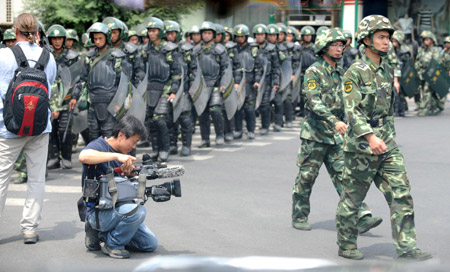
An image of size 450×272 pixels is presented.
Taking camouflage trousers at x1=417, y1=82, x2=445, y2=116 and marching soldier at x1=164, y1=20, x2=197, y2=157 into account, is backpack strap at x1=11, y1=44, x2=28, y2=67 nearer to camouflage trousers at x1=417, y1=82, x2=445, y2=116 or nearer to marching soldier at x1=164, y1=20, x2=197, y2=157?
marching soldier at x1=164, y1=20, x2=197, y2=157

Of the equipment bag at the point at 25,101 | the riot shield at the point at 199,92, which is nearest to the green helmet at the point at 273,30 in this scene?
the riot shield at the point at 199,92

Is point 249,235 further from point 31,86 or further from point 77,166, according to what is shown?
point 77,166

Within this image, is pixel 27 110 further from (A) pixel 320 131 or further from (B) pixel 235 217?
(A) pixel 320 131

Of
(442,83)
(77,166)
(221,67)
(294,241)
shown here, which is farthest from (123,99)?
(442,83)

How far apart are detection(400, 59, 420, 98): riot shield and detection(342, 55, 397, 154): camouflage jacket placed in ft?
42.4

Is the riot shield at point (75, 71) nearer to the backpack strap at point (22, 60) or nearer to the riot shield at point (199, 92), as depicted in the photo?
the riot shield at point (199, 92)

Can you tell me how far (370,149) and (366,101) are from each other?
342 millimetres

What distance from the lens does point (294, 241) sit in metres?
6.81

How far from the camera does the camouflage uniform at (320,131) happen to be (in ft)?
23.1

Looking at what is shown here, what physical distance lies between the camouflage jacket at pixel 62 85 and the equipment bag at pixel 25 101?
4034 millimetres

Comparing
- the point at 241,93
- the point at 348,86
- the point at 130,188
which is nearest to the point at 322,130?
the point at 348,86

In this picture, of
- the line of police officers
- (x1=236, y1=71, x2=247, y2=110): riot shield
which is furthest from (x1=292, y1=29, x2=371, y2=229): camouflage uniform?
(x1=236, y1=71, x2=247, y2=110): riot shield

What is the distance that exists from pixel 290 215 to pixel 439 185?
96.2 inches

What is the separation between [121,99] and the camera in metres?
10.3
